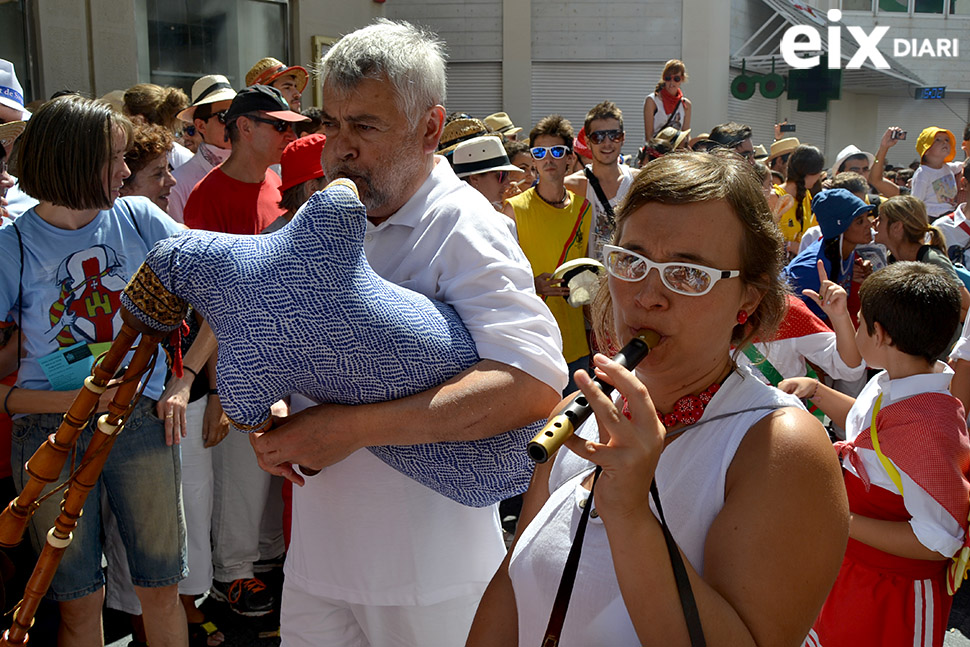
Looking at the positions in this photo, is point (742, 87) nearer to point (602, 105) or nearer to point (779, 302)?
point (602, 105)

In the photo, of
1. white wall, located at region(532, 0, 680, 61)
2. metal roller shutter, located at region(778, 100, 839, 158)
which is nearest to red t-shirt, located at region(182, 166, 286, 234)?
white wall, located at region(532, 0, 680, 61)

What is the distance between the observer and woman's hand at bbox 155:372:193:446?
8.86 ft

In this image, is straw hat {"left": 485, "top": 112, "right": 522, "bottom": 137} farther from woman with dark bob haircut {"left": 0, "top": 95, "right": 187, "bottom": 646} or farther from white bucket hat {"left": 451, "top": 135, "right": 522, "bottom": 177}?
woman with dark bob haircut {"left": 0, "top": 95, "right": 187, "bottom": 646}

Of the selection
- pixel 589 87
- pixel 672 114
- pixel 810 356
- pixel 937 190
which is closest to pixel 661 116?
pixel 672 114

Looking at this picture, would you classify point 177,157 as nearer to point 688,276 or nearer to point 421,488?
point 421,488

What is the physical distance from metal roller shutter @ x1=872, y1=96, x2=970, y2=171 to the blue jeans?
79.5 feet

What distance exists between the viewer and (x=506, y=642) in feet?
5.00

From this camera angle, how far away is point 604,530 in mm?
1345

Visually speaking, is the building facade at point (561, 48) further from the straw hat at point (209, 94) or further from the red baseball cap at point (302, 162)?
the red baseball cap at point (302, 162)

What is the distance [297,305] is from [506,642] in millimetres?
712

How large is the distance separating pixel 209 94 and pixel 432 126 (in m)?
3.99

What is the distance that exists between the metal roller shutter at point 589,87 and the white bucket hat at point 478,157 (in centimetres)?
1260

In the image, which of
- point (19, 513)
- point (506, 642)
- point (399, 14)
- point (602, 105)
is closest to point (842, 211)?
point (602, 105)

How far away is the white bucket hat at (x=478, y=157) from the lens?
483 centimetres
